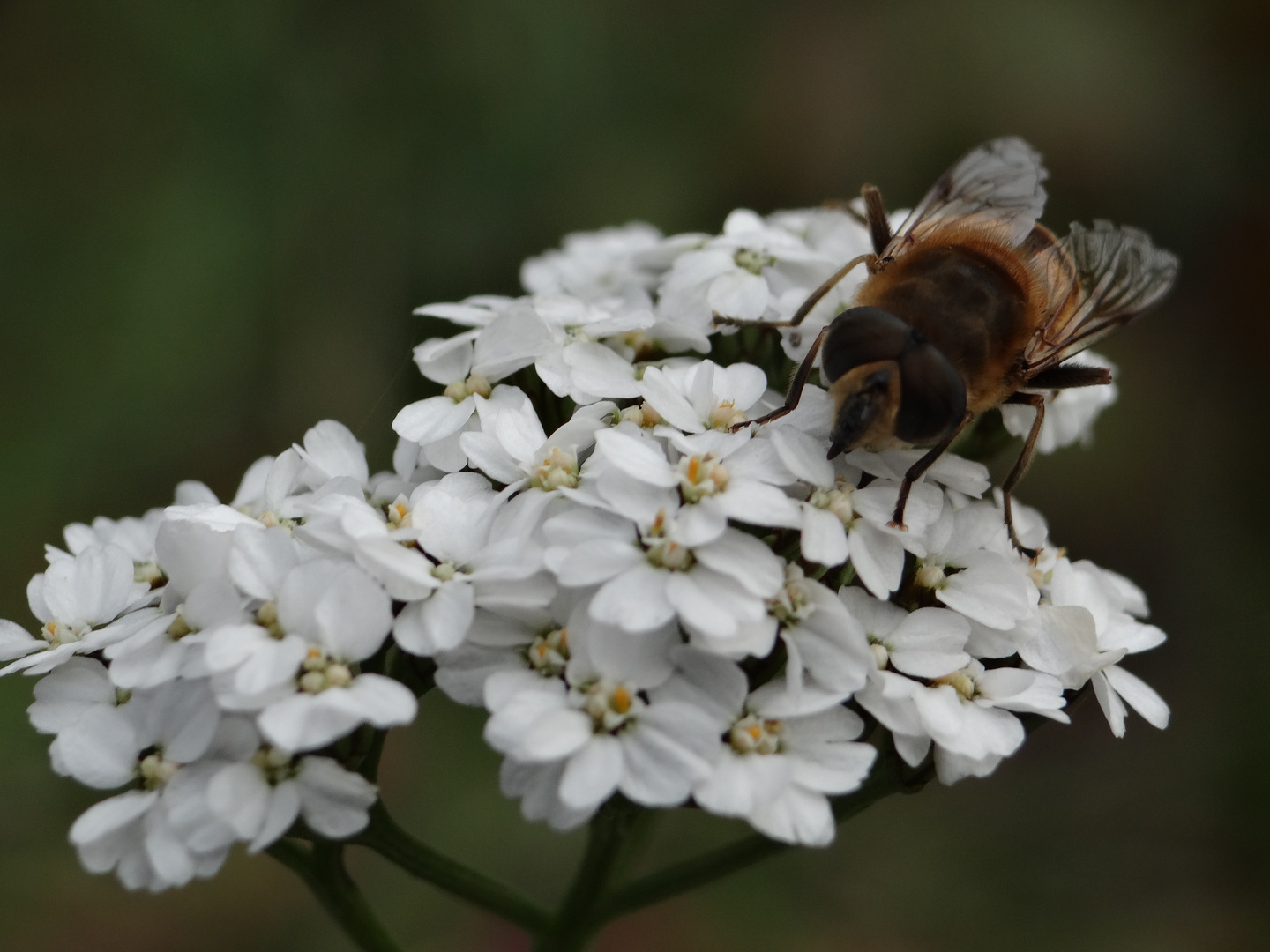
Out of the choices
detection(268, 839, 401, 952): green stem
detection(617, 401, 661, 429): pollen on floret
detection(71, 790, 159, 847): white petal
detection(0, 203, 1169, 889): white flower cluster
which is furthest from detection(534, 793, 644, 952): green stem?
detection(71, 790, 159, 847): white petal

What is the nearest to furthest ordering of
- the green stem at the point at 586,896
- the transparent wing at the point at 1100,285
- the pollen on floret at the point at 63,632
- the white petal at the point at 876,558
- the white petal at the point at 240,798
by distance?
the white petal at the point at 240,798 < the white petal at the point at 876,558 < the pollen on floret at the point at 63,632 < the transparent wing at the point at 1100,285 < the green stem at the point at 586,896

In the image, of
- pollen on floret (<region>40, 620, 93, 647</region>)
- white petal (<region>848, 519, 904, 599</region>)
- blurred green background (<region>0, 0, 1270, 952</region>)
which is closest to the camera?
white petal (<region>848, 519, 904, 599</region>)

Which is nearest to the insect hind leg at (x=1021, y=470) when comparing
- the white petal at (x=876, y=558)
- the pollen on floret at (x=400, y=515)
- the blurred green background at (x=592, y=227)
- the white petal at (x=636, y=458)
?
the white petal at (x=876, y=558)

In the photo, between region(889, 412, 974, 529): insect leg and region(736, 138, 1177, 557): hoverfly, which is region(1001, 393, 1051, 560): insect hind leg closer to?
region(736, 138, 1177, 557): hoverfly

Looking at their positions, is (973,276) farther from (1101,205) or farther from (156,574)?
(1101,205)

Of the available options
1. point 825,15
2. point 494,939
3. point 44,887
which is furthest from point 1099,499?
point 44,887

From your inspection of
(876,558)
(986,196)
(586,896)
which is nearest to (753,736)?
(876,558)

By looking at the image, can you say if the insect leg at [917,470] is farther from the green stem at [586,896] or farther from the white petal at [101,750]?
the white petal at [101,750]
